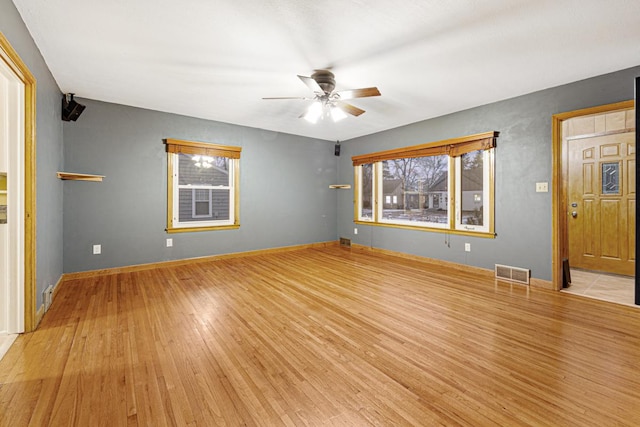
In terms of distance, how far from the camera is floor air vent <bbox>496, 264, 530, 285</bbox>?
12.6 ft

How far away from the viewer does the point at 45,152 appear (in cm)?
295

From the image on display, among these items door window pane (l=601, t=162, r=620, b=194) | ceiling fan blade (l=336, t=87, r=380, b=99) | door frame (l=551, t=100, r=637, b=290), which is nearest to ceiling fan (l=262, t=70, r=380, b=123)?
ceiling fan blade (l=336, t=87, r=380, b=99)

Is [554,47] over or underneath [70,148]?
over

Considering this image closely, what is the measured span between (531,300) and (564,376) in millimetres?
1627

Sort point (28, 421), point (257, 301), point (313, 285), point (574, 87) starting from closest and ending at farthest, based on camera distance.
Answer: point (28, 421) < point (257, 301) < point (574, 87) < point (313, 285)

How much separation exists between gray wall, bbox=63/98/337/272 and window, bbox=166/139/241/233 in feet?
0.39

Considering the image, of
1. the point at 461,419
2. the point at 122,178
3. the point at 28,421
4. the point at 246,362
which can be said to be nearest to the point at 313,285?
the point at 246,362

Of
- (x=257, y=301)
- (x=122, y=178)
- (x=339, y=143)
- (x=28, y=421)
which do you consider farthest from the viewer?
(x=339, y=143)

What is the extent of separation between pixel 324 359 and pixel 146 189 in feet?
13.0

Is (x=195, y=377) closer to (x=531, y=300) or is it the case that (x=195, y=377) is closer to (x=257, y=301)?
(x=257, y=301)

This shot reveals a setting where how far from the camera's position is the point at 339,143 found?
6.89 m

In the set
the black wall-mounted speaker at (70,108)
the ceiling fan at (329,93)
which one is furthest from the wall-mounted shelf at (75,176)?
the ceiling fan at (329,93)

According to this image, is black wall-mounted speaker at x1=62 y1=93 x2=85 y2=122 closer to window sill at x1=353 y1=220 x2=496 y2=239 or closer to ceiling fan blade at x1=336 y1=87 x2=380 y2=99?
ceiling fan blade at x1=336 y1=87 x2=380 y2=99

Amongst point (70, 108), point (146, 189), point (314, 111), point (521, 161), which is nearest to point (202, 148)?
point (146, 189)
